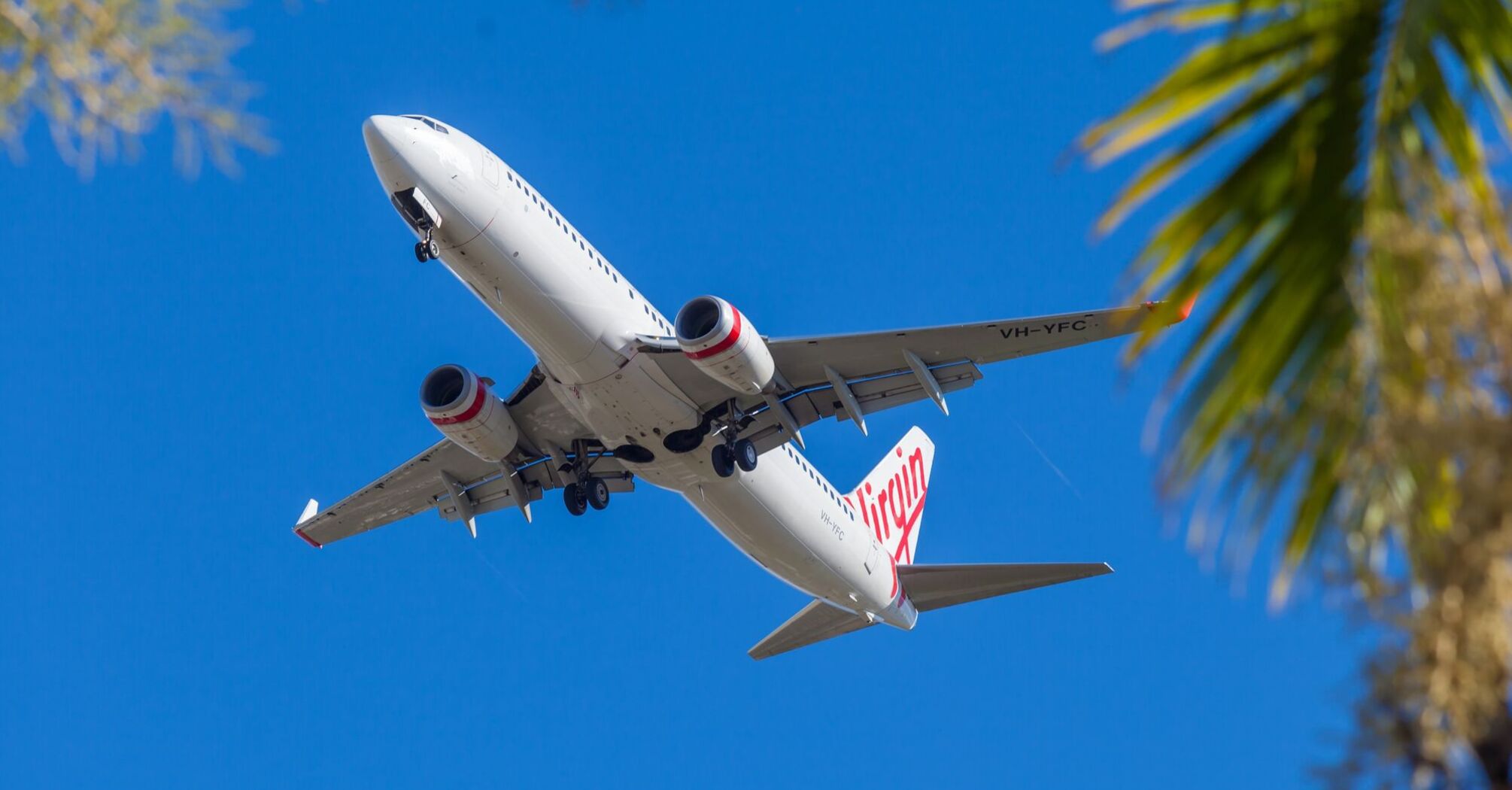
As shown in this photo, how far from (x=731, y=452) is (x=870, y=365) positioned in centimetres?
362

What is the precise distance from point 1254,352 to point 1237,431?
0.23 meters

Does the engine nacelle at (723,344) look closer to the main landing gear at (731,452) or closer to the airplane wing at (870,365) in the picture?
the airplane wing at (870,365)

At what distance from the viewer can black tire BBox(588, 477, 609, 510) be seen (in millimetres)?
35438

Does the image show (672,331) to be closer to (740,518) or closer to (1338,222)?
(740,518)

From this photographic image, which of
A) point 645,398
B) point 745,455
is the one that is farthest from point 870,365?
point 645,398

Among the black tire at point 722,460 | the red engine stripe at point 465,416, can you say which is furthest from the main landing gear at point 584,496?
the black tire at point 722,460

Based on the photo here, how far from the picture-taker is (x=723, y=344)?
95.4 feet

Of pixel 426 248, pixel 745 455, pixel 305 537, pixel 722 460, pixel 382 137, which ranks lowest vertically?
pixel 745 455

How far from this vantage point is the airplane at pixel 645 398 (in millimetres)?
28156

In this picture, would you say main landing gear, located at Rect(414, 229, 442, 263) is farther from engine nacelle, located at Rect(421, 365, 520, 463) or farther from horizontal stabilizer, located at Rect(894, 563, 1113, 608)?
horizontal stabilizer, located at Rect(894, 563, 1113, 608)

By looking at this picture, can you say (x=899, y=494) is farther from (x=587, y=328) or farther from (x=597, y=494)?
(x=587, y=328)

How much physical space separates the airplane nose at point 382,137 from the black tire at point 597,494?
34.6ft

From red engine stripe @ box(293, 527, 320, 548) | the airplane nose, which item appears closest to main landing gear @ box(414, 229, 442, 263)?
the airplane nose

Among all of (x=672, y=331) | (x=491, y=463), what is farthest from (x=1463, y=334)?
(x=491, y=463)
